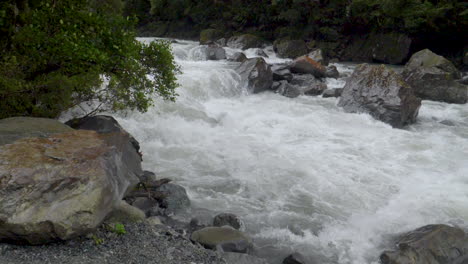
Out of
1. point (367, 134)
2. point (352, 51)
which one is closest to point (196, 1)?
point (352, 51)

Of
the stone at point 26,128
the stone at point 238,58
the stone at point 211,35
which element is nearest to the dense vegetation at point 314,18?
the stone at point 211,35

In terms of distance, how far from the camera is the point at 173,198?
7.89 metres

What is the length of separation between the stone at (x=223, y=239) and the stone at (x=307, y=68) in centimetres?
1451

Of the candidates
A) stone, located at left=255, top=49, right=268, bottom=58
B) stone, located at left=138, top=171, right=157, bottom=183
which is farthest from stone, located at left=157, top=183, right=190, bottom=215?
stone, located at left=255, top=49, right=268, bottom=58

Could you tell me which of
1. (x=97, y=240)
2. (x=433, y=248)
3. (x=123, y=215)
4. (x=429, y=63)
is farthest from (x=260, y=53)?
(x=97, y=240)

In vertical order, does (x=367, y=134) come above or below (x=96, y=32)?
below

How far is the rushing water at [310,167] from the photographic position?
24.9 ft

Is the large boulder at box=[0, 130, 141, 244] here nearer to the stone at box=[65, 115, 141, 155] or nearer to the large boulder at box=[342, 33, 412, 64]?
the stone at box=[65, 115, 141, 155]

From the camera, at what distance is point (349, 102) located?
15.4 metres

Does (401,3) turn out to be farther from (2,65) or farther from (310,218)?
(2,65)

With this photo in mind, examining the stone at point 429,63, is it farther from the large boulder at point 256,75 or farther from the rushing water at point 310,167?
the large boulder at point 256,75

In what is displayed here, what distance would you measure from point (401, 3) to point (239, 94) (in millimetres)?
12726

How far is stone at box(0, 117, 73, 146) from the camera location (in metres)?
5.79

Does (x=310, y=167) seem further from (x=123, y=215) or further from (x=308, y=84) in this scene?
(x=308, y=84)
